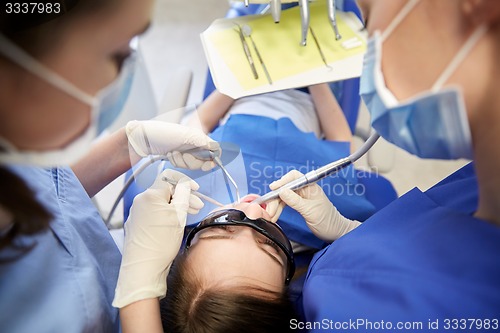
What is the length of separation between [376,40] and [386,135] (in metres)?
0.13

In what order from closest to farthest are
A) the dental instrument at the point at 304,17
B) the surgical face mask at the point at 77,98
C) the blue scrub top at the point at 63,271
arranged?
1. the surgical face mask at the point at 77,98
2. the blue scrub top at the point at 63,271
3. the dental instrument at the point at 304,17

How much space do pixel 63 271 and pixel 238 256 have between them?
295 mm

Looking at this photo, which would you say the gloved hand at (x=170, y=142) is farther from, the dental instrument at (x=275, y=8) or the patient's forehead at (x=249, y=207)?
the dental instrument at (x=275, y=8)

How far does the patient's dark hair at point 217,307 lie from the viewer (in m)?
0.74

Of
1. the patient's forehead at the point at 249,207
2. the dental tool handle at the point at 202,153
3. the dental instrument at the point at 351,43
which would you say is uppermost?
the dental instrument at the point at 351,43

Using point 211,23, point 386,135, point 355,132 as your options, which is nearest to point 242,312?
point 386,135

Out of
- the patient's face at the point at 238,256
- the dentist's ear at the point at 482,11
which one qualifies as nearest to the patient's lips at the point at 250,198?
the patient's face at the point at 238,256

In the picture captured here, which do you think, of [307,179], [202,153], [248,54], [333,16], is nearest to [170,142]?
[202,153]

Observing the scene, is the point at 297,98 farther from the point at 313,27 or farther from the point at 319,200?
the point at 319,200

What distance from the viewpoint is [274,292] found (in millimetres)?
794

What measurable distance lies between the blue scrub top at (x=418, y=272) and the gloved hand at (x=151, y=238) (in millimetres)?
255

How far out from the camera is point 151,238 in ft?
2.41

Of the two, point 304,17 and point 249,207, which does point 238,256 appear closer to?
point 249,207

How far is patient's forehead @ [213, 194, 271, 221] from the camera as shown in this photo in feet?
2.63
